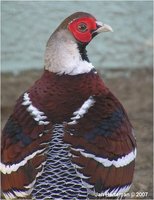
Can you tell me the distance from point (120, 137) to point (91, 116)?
159 mm

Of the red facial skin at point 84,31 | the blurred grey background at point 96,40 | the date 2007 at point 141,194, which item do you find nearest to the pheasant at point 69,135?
the red facial skin at point 84,31

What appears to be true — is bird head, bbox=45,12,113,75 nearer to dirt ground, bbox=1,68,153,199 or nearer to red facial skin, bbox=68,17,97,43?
red facial skin, bbox=68,17,97,43

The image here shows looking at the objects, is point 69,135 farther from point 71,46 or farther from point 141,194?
point 141,194

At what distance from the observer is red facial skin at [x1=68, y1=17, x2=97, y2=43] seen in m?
3.45

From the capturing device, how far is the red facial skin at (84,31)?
345 centimetres

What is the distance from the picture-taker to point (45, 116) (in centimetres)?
319

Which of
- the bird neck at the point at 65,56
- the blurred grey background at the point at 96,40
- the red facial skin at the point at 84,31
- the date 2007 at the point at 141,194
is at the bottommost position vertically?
the date 2007 at the point at 141,194

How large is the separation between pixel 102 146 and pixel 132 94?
2.80 m

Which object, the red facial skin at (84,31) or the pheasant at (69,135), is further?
the red facial skin at (84,31)

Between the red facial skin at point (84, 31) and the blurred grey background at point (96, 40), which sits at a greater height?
the red facial skin at point (84, 31)

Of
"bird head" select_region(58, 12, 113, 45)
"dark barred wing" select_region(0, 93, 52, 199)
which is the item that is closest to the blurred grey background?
"bird head" select_region(58, 12, 113, 45)

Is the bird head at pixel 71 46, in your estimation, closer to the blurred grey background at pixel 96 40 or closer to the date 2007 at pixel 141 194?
the date 2007 at pixel 141 194

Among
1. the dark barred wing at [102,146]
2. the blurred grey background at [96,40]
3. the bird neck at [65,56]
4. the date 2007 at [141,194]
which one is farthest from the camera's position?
the blurred grey background at [96,40]

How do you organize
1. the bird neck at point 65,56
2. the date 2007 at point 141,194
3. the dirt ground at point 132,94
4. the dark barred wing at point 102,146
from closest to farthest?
the dark barred wing at point 102,146 < the bird neck at point 65,56 < the date 2007 at point 141,194 < the dirt ground at point 132,94
